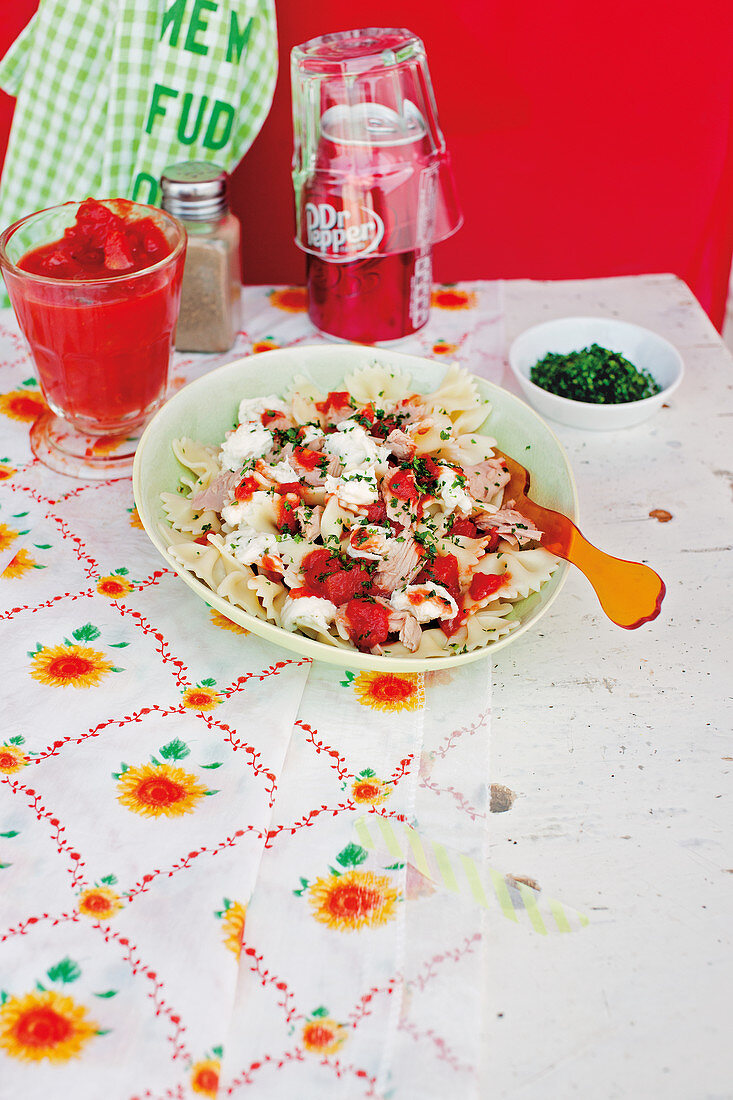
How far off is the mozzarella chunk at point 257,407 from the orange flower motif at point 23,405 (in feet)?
1.36

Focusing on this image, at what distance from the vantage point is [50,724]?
99 cm

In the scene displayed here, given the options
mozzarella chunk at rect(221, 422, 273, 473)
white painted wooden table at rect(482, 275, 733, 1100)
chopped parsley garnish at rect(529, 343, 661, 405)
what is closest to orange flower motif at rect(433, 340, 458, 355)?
chopped parsley garnish at rect(529, 343, 661, 405)

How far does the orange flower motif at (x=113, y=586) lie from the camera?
1168 mm

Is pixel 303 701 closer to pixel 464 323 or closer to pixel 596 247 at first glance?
pixel 464 323

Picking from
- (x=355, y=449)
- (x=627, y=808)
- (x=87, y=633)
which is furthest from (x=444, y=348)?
(x=627, y=808)

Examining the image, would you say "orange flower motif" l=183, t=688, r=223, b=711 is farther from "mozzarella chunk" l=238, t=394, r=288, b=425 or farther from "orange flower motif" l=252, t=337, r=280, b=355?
"orange flower motif" l=252, t=337, r=280, b=355

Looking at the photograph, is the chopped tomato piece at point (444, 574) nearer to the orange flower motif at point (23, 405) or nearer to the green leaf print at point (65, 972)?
the green leaf print at point (65, 972)

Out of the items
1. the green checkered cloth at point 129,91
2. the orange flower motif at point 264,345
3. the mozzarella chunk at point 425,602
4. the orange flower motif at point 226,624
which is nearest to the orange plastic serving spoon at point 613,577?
the mozzarella chunk at point 425,602

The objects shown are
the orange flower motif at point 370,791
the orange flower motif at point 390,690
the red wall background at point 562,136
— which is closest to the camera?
the orange flower motif at point 370,791

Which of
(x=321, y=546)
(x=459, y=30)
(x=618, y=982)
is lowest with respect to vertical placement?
(x=618, y=982)

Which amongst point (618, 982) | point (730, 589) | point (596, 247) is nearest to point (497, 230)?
point (596, 247)

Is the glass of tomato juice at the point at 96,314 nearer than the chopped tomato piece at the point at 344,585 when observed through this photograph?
No

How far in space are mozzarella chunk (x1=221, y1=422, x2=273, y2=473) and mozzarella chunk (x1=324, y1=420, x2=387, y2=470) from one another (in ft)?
0.29

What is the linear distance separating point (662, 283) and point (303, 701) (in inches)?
50.2
